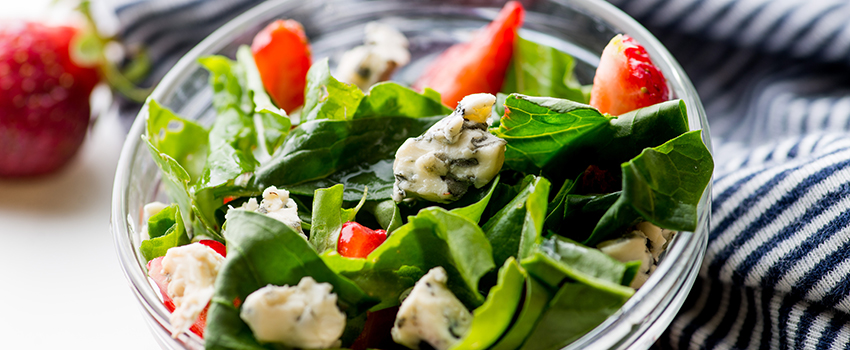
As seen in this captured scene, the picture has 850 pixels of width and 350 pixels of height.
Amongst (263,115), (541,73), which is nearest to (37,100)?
(263,115)

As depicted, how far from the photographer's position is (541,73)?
1.24 m

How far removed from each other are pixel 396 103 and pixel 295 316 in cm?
41

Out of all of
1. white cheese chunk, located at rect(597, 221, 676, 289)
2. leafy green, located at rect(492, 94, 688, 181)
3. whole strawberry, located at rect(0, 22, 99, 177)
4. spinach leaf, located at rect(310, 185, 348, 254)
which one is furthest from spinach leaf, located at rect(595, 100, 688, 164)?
whole strawberry, located at rect(0, 22, 99, 177)

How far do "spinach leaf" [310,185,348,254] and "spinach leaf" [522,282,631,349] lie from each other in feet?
0.94

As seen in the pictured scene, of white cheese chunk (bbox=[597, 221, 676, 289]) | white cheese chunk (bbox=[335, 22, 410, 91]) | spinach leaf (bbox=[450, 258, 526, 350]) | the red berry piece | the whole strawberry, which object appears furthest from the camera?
the whole strawberry

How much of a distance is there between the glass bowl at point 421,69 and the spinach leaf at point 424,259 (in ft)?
0.45

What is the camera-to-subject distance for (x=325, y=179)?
3.26 feet

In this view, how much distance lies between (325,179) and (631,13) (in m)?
0.97

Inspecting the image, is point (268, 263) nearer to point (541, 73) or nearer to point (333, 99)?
point (333, 99)

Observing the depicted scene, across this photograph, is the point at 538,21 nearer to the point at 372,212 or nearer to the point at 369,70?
the point at 369,70

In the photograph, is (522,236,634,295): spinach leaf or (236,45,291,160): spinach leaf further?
(236,45,291,160): spinach leaf

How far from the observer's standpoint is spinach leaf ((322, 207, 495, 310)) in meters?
0.75

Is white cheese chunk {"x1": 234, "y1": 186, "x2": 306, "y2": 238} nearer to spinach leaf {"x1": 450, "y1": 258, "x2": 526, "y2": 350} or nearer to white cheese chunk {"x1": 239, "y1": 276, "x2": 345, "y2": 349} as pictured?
white cheese chunk {"x1": 239, "y1": 276, "x2": 345, "y2": 349}

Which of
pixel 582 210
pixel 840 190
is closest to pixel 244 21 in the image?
pixel 582 210
